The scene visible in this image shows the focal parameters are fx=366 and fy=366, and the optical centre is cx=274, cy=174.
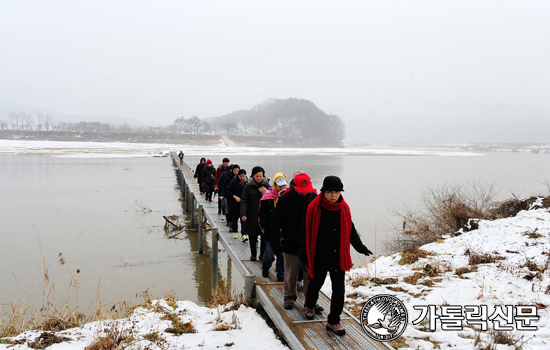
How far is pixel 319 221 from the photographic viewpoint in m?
3.58

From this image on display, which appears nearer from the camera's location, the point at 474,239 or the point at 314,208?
the point at 314,208

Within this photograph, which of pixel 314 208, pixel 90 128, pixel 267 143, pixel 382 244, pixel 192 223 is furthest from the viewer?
pixel 90 128

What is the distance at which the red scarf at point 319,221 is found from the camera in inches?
140

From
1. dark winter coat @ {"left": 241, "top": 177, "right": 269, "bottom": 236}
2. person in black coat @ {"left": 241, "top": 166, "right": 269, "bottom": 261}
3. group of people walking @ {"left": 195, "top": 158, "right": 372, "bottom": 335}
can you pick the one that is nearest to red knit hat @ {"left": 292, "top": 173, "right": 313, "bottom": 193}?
group of people walking @ {"left": 195, "top": 158, "right": 372, "bottom": 335}

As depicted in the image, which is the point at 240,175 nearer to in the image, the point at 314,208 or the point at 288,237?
the point at 288,237

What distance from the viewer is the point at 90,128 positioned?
457 feet

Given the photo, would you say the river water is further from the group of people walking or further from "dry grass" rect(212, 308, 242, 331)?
the group of people walking

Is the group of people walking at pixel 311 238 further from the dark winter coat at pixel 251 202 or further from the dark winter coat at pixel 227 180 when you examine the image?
the dark winter coat at pixel 227 180

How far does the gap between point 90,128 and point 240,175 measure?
15014cm

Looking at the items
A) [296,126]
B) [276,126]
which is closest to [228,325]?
[296,126]

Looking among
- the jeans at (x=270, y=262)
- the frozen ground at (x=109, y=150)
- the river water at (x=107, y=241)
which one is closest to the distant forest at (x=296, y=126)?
the frozen ground at (x=109, y=150)

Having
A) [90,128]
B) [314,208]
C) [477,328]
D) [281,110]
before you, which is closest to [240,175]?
[314,208]

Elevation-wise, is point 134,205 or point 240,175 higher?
point 240,175

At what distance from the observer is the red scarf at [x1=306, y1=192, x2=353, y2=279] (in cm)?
355
